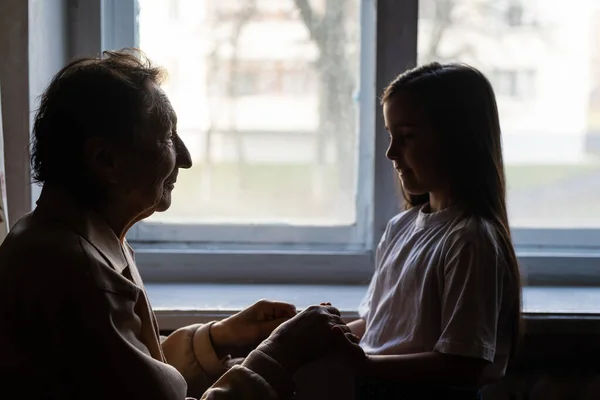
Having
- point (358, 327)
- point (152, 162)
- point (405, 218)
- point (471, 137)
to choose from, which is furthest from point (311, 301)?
point (152, 162)

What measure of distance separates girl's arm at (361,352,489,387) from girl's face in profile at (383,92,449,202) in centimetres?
28

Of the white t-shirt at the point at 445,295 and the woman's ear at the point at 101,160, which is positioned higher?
the woman's ear at the point at 101,160

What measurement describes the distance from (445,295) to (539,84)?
0.76 meters

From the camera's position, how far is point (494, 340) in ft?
3.49

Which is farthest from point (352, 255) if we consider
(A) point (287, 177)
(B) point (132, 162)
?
(B) point (132, 162)

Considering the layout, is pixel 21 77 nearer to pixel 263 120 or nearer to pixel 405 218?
pixel 263 120

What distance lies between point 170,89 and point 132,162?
0.75 m

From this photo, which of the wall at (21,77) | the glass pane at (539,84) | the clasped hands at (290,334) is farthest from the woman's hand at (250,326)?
the glass pane at (539,84)

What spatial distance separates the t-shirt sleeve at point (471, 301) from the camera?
1.05 metres

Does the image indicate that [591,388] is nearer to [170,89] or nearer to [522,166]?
[522,166]

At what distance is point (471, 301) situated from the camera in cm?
105

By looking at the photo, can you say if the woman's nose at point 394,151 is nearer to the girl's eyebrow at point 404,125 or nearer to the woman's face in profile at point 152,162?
the girl's eyebrow at point 404,125

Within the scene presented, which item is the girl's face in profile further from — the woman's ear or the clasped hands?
the woman's ear

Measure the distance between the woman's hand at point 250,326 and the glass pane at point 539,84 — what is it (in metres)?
0.71
